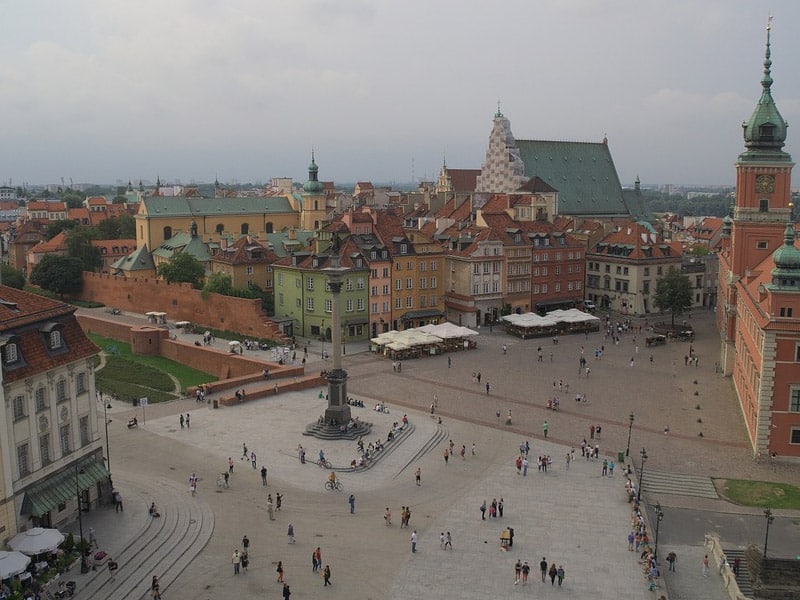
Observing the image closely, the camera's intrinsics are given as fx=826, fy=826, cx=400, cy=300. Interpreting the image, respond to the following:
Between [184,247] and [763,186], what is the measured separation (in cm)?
5937

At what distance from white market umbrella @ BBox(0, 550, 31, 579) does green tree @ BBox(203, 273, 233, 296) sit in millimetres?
50153

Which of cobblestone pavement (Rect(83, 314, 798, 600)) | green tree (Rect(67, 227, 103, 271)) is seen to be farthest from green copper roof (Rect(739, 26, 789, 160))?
green tree (Rect(67, 227, 103, 271))

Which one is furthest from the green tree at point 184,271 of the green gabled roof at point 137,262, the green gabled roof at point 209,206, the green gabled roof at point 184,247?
the green gabled roof at point 209,206

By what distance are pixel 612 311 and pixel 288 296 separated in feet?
114

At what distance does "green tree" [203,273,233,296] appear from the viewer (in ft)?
249

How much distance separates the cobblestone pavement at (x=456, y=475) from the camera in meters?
28.9

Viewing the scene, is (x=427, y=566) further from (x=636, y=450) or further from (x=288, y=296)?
(x=288, y=296)

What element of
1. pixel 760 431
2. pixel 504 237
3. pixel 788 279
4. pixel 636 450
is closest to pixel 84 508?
pixel 636 450

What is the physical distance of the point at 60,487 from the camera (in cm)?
3128

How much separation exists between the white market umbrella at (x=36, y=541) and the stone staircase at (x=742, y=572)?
2344 centimetres

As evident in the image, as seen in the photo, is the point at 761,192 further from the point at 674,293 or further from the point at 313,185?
the point at 313,185

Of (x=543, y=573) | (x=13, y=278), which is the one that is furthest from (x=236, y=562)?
(x=13, y=278)

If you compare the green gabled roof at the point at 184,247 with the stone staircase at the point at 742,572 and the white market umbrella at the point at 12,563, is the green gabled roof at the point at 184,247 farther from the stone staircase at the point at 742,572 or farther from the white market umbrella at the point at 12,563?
the stone staircase at the point at 742,572

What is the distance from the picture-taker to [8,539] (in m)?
28.4
